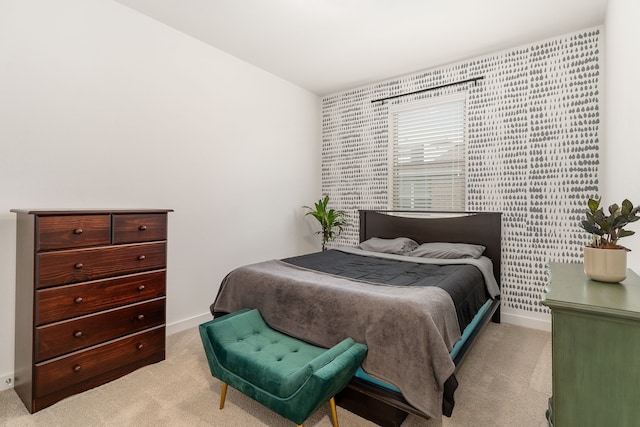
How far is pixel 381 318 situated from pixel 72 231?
6.34ft

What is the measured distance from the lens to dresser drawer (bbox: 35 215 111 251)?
1829 mm

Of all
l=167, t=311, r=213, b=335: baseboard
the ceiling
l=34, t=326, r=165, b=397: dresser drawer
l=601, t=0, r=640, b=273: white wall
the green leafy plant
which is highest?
the ceiling

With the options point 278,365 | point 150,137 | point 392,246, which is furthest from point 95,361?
point 392,246

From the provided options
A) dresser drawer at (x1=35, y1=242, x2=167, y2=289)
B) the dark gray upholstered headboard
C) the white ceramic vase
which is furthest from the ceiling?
the white ceramic vase

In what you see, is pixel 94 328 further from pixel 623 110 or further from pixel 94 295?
pixel 623 110

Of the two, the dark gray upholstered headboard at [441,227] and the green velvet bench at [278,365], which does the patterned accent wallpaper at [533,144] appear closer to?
the dark gray upholstered headboard at [441,227]

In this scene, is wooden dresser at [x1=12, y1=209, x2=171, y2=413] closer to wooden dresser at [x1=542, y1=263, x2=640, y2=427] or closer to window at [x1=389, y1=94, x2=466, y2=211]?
wooden dresser at [x1=542, y1=263, x2=640, y2=427]

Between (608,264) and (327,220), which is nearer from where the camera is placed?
(608,264)

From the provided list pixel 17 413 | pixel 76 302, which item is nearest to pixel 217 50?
pixel 76 302

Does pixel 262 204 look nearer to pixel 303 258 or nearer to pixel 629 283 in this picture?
pixel 303 258

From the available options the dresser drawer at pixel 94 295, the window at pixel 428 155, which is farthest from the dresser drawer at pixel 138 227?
the window at pixel 428 155

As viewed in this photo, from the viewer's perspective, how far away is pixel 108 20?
2.50m

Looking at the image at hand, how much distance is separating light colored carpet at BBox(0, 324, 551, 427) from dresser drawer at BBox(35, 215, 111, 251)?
3.15 feet

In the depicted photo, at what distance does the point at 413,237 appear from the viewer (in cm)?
376
